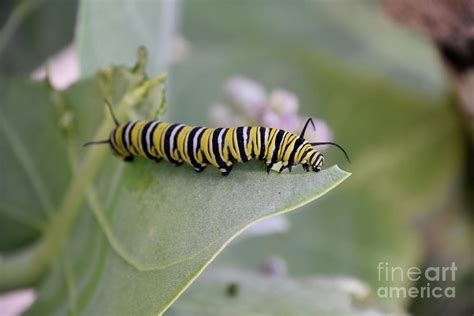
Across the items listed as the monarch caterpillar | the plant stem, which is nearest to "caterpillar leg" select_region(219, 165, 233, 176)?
the monarch caterpillar

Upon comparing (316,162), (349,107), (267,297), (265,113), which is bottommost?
(267,297)

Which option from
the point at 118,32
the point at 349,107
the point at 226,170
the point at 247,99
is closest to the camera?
the point at 226,170

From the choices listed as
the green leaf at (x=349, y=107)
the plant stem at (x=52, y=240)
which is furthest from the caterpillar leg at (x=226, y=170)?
the green leaf at (x=349, y=107)

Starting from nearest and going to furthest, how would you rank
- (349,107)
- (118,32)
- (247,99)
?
(118,32)
(247,99)
(349,107)

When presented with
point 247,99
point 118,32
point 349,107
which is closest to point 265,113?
point 247,99

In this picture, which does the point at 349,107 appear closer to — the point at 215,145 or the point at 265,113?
the point at 265,113

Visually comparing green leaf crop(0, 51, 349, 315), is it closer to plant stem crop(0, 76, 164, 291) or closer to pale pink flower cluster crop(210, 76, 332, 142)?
plant stem crop(0, 76, 164, 291)

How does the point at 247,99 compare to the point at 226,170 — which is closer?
the point at 226,170
